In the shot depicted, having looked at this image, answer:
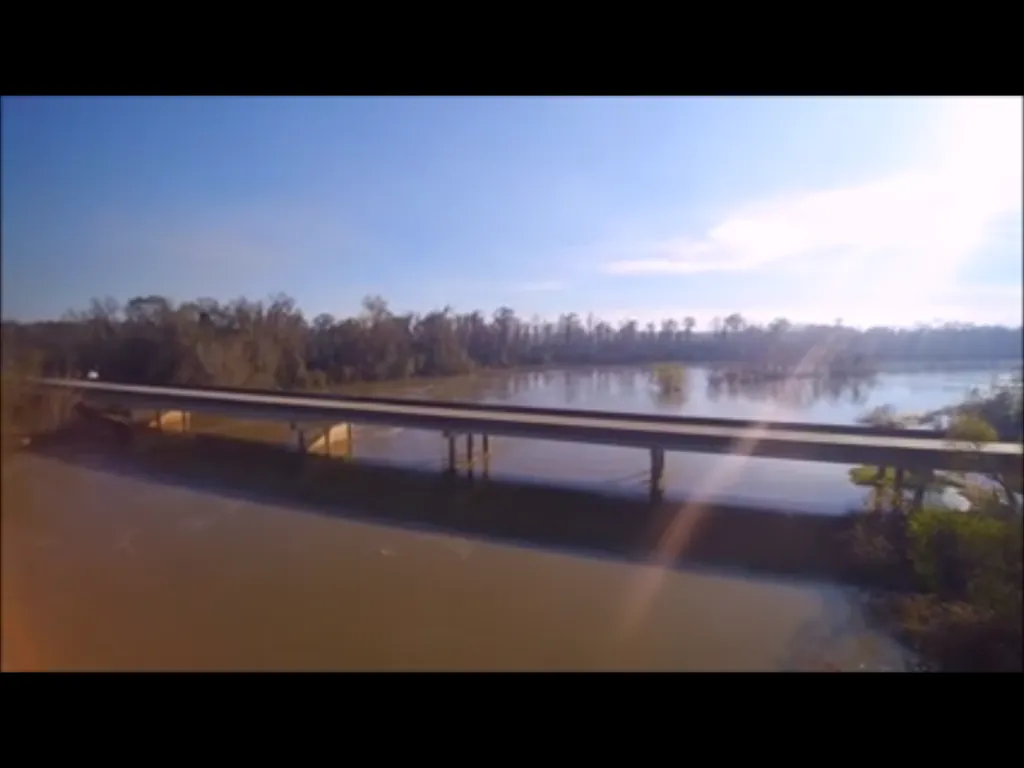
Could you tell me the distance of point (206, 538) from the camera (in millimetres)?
2086

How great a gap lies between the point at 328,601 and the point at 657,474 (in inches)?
57.0

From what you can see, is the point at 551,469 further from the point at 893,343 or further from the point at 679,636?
the point at 893,343

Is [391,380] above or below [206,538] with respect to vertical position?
above

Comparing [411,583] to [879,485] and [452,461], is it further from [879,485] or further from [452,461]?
[879,485]

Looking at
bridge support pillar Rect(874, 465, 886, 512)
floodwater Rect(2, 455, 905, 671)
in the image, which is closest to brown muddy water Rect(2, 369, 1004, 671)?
floodwater Rect(2, 455, 905, 671)

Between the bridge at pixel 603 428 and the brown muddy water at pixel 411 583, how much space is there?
62 mm

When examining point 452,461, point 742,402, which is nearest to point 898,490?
point 742,402

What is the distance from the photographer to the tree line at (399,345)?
2.03 m

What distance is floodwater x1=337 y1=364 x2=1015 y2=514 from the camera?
95.0 inches

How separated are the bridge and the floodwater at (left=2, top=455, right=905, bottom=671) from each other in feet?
1.08

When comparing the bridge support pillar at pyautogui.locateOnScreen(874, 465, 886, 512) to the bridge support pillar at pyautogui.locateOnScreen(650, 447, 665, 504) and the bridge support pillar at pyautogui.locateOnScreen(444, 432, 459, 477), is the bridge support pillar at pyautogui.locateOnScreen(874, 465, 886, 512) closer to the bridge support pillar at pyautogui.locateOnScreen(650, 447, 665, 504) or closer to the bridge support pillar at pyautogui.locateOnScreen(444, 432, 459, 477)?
the bridge support pillar at pyautogui.locateOnScreen(650, 447, 665, 504)
